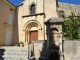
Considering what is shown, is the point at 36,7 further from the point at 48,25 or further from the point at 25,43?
the point at 48,25

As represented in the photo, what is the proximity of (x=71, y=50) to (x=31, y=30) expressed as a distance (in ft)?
28.3

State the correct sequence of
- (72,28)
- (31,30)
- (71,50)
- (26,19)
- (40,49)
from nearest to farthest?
(71,50), (40,49), (72,28), (26,19), (31,30)

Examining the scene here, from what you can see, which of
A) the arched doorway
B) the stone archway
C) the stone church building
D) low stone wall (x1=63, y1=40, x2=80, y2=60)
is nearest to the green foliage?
the stone church building

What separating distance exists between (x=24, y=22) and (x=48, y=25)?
25.5 ft

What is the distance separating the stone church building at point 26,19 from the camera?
17359mm

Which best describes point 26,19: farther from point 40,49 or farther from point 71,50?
point 71,50

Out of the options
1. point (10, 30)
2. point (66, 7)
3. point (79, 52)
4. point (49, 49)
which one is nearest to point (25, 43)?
point (10, 30)

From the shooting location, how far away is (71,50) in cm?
1090

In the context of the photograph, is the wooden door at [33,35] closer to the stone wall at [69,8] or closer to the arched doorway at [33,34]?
the arched doorway at [33,34]

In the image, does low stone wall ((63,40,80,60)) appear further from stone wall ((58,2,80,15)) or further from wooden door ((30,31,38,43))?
stone wall ((58,2,80,15))

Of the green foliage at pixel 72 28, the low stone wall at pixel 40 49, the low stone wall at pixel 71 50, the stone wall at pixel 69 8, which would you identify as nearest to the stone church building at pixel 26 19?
the green foliage at pixel 72 28

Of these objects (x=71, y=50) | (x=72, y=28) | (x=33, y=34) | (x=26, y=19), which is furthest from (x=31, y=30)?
(x=71, y=50)

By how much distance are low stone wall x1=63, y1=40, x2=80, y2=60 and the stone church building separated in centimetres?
621

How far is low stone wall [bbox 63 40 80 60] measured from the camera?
10.8 meters
